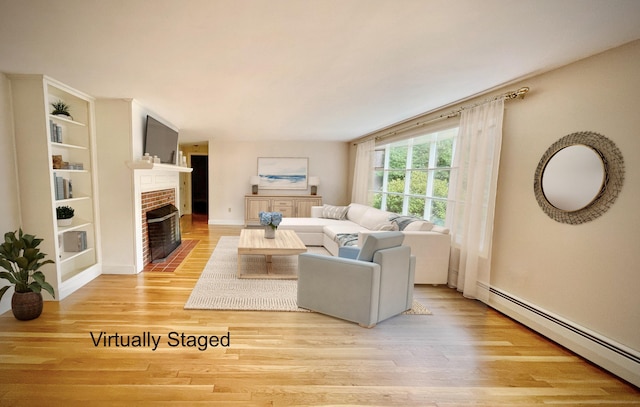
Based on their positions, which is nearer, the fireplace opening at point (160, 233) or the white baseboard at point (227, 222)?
the fireplace opening at point (160, 233)

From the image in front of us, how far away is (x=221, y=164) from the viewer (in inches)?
287

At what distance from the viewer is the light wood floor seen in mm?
1714

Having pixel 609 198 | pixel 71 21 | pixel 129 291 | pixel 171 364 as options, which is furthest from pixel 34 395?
pixel 609 198

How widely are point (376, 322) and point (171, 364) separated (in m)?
1.65

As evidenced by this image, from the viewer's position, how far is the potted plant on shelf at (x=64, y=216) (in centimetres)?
307

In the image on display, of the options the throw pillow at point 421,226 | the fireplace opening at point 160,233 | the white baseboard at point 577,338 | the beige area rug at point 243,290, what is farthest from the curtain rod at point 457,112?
the fireplace opening at point 160,233

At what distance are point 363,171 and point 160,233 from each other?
13.4 ft

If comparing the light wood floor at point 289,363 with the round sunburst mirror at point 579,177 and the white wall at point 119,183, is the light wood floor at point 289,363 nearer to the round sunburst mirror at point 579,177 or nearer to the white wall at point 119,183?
the white wall at point 119,183

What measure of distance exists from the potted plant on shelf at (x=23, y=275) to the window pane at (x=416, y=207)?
4.65m

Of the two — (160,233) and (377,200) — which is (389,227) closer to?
(377,200)

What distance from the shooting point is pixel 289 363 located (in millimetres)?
2004

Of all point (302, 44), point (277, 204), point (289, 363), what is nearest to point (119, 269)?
point (289, 363)

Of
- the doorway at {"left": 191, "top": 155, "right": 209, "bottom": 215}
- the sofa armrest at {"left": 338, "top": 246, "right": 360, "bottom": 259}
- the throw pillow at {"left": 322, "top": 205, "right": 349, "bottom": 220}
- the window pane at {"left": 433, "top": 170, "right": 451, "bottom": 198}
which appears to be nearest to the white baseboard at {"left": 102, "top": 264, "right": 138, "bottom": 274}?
the sofa armrest at {"left": 338, "top": 246, "right": 360, "bottom": 259}

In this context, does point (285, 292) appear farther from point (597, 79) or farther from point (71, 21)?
point (597, 79)
